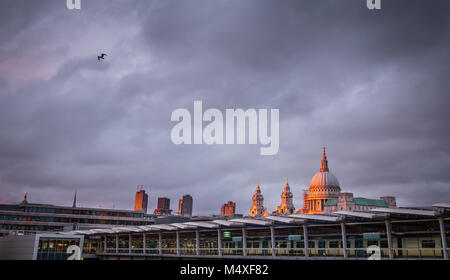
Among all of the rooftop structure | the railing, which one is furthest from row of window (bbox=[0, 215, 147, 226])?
A: the railing

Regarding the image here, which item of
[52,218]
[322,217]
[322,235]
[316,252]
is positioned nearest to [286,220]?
[316,252]

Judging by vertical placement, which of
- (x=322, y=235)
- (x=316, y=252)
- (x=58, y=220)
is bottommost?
(x=316, y=252)

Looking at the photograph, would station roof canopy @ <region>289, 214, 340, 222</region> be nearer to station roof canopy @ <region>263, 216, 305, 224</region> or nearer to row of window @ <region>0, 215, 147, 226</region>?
station roof canopy @ <region>263, 216, 305, 224</region>

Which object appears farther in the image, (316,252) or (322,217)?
(316,252)

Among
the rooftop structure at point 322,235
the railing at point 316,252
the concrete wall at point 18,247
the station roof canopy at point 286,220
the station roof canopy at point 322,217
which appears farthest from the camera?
the concrete wall at point 18,247

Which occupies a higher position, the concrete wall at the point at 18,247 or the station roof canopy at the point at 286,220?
the station roof canopy at the point at 286,220

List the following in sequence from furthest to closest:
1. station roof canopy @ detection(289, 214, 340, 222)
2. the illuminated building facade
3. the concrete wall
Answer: the illuminated building facade → the concrete wall → station roof canopy @ detection(289, 214, 340, 222)

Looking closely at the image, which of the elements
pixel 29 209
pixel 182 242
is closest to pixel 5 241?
pixel 182 242

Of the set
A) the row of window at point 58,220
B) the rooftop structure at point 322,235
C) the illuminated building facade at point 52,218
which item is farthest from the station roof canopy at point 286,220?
the row of window at point 58,220

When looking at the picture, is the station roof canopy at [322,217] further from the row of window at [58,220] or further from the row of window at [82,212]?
the row of window at [82,212]

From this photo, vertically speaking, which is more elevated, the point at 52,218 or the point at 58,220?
the point at 52,218

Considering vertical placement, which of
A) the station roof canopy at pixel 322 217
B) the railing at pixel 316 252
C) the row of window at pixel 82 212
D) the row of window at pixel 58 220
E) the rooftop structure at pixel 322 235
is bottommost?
the railing at pixel 316 252

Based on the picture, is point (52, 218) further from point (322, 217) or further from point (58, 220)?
point (322, 217)
